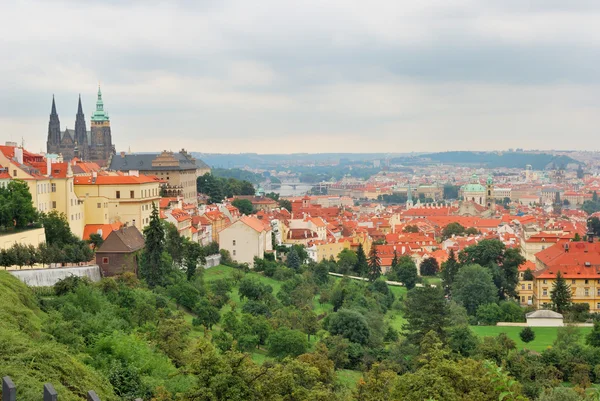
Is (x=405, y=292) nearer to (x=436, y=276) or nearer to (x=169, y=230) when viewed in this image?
(x=436, y=276)

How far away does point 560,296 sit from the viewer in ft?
184

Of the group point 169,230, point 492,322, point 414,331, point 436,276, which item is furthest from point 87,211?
point 436,276

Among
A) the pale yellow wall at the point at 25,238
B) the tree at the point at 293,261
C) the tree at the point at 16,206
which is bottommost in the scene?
the tree at the point at 293,261

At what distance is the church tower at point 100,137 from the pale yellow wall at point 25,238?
3784 inches

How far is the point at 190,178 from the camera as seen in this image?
283ft

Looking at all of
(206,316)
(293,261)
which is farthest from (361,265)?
(206,316)

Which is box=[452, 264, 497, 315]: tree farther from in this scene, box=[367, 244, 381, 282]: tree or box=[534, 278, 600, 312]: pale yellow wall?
box=[367, 244, 381, 282]: tree

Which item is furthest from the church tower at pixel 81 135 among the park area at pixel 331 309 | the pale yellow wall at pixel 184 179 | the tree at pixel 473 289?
the tree at pixel 473 289

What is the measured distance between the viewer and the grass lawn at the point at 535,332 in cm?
4764

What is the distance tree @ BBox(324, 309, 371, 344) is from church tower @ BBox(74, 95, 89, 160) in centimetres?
9483

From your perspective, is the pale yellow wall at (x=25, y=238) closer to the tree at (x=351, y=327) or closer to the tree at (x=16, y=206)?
the tree at (x=16, y=206)

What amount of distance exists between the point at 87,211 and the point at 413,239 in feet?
187

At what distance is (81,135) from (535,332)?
10059 cm

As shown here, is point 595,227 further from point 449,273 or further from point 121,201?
point 121,201
